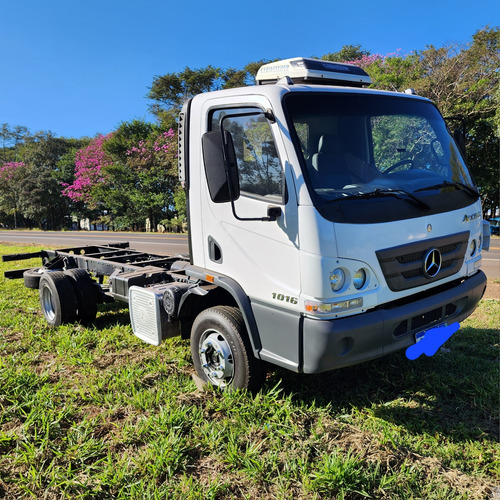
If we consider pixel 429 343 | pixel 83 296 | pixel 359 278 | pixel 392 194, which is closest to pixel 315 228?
pixel 359 278

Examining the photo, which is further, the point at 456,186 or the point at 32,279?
the point at 32,279

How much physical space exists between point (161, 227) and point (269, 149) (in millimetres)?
29844

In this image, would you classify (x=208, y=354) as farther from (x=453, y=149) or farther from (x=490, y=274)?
(x=490, y=274)

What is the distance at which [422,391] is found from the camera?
11.8 ft

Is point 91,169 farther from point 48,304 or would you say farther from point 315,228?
point 315,228

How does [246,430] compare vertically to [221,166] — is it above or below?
below

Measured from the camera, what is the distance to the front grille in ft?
9.53

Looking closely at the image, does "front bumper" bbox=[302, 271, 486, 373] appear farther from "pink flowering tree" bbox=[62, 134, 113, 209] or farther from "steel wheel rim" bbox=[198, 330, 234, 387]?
"pink flowering tree" bbox=[62, 134, 113, 209]

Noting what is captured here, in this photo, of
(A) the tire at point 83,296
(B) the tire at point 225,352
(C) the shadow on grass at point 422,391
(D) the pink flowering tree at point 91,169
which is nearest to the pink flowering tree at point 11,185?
(D) the pink flowering tree at point 91,169

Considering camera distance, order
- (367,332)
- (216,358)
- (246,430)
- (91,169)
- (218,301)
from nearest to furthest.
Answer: (367,332) → (246,430) → (216,358) → (218,301) → (91,169)

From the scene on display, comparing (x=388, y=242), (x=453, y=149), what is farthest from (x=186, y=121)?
(x=453, y=149)

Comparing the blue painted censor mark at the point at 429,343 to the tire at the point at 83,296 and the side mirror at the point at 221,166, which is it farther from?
the tire at the point at 83,296

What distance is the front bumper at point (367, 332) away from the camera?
2.68 meters

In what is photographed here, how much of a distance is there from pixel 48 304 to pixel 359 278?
4456 mm
